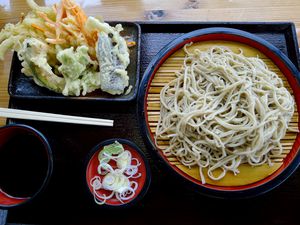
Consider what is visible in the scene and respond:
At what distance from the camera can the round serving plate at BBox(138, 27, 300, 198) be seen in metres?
1.76

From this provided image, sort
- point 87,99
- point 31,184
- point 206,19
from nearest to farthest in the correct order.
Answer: point 31,184 → point 87,99 → point 206,19

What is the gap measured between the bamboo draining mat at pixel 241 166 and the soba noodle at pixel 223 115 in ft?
0.09

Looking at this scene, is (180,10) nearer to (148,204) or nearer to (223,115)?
(223,115)

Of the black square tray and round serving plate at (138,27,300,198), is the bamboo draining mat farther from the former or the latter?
the black square tray

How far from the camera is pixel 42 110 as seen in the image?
6.75 ft

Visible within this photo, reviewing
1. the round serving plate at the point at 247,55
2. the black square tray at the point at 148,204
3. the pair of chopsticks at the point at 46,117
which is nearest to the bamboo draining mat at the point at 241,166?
the round serving plate at the point at 247,55

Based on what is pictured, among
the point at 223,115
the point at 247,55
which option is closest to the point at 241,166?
the point at 223,115

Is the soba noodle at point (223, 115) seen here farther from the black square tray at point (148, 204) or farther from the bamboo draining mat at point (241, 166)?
the black square tray at point (148, 204)

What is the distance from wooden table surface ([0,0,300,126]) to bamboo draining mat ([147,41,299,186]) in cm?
40

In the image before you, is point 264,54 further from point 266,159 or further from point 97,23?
point 97,23

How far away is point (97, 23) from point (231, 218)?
1.35 meters

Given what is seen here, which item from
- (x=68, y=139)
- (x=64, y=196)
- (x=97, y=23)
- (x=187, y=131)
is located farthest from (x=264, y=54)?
(x=64, y=196)

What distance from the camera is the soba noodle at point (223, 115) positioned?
1822 mm

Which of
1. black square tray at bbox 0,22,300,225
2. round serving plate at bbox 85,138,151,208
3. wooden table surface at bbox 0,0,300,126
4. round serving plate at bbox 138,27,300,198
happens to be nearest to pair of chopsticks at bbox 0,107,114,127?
black square tray at bbox 0,22,300,225
